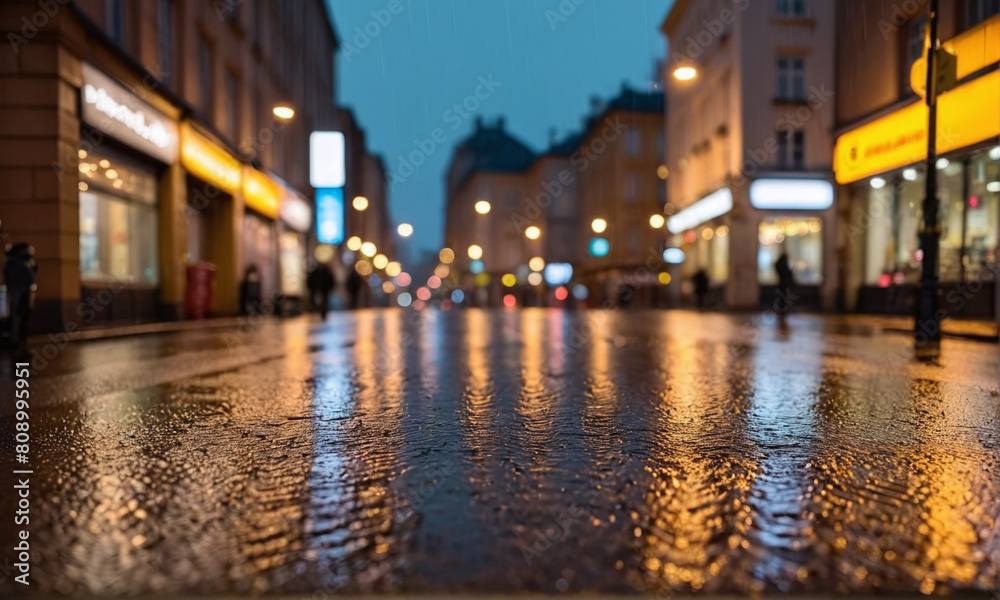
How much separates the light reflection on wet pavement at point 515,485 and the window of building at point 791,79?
926 inches

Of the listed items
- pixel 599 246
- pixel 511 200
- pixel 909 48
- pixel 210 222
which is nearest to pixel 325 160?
pixel 210 222

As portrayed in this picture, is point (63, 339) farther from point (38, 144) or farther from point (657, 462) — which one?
point (657, 462)

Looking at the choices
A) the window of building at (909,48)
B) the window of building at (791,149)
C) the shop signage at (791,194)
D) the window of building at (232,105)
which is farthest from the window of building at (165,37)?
the window of building at (791,149)

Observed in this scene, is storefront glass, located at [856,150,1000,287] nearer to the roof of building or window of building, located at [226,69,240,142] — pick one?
window of building, located at [226,69,240,142]

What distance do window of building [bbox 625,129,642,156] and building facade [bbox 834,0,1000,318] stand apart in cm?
2572

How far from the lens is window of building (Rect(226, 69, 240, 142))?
24.3 metres

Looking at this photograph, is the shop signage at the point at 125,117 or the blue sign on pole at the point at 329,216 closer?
the shop signage at the point at 125,117

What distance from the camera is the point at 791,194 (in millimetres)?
27281

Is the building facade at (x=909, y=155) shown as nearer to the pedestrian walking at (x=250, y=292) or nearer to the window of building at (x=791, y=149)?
the window of building at (x=791, y=149)

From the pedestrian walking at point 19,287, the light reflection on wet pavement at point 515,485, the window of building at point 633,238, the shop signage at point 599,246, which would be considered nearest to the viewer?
the light reflection on wet pavement at point 515,485

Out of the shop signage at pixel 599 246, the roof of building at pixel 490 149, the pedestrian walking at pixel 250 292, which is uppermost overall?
the roof of building at pixel 490 149

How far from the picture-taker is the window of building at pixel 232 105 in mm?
24336

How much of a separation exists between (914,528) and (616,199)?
167ft

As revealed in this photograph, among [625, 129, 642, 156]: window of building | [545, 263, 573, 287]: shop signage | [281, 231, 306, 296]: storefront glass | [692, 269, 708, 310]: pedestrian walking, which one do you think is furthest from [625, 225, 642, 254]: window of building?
[281, 231, 306, 296]: storefront glass
